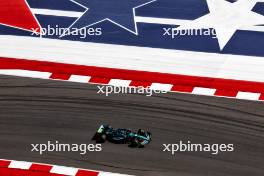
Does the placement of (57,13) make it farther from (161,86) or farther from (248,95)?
(248,95)

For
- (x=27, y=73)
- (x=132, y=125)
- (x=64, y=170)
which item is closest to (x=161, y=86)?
(x=132, y=125)

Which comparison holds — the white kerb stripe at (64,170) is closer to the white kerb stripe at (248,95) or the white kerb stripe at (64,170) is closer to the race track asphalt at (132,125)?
the race track asphalt at (132,125)

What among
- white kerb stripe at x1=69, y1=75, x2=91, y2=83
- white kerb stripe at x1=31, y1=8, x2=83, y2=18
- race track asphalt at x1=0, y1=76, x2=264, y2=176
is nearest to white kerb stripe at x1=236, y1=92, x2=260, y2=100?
race track asphalt at x1=0, y1=76, x2=264, y2=176

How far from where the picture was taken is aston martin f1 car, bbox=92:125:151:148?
7341 millimetres

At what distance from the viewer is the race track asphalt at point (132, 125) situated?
7102 millimetres

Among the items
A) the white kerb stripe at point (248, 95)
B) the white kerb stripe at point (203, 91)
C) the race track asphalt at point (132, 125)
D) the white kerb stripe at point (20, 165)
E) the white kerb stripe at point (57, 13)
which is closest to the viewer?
the race track asphalt at point (132, 125)

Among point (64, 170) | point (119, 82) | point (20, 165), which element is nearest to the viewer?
point (64, 170)

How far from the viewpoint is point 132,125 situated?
7547mm

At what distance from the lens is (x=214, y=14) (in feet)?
29.0

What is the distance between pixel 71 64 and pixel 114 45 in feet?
2.37

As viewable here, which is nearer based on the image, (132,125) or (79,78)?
(132,125)

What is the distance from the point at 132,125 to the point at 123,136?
0.73 feet

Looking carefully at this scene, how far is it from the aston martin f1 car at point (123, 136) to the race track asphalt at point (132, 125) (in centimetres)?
8

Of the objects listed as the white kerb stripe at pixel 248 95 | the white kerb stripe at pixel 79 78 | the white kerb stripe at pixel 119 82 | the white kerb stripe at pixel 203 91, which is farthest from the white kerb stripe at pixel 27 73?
the white kerb stripe at pixel 248 95
